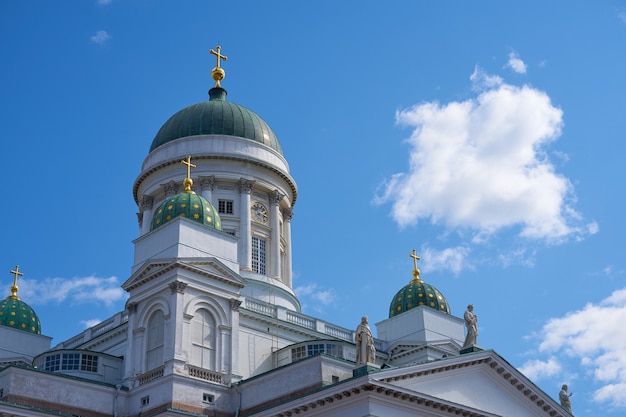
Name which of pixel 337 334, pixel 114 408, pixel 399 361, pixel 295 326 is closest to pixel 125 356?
pixel 114 408

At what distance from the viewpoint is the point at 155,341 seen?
4347 cm

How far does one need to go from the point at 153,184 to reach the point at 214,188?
4.26 m

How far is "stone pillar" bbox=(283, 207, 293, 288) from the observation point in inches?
2249

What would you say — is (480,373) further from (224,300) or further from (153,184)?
Answer: (153,184)

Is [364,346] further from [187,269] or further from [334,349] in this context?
[187,269]

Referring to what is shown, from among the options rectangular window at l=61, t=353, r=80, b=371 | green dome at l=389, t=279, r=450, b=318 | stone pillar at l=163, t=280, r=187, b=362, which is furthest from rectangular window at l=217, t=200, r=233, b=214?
rectangular window at l=61, t=353, r=80, b=371

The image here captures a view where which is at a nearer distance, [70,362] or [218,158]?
[70,362]

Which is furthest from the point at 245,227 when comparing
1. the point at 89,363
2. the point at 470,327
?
the point at 470,327

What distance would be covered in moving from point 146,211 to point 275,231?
25.7 ft

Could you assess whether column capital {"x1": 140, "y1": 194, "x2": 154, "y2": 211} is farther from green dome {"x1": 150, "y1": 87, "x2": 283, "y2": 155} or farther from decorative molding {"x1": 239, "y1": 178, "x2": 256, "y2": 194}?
decorative molding {"x1": 239, "y1": 178, "x2": 256, "y2": 194}

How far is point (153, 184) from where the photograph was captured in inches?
2270

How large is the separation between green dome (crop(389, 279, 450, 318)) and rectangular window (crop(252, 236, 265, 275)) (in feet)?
26.7

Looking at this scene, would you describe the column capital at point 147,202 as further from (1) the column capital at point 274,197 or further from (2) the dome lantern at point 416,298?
(2) the dome lantern at point 416,298

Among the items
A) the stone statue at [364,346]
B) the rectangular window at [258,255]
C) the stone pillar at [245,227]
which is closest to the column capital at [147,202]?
the stone pillar at [245,227]
